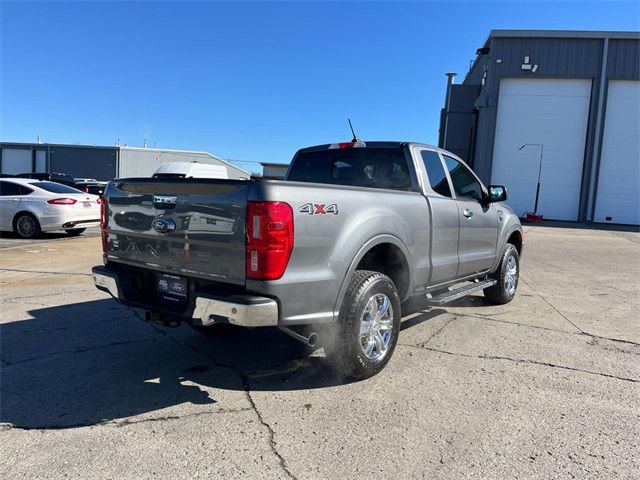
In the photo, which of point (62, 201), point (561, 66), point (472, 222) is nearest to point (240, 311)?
point (472, 222)

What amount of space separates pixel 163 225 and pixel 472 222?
342 centimetres

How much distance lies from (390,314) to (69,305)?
4.19m

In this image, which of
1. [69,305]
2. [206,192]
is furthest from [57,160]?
[206,192]

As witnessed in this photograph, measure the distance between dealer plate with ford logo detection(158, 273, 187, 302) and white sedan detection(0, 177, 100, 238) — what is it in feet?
32.2

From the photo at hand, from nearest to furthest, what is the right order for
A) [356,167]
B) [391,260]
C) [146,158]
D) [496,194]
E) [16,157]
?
[391,260]
[356,167]
[496,194]
[16,157]
[146,158]

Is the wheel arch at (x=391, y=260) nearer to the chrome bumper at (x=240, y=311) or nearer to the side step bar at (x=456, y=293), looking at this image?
the side step bar at (x=456, y=293)

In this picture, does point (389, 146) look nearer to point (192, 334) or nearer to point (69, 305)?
point (192, 334)

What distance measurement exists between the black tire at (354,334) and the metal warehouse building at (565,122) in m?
21.3

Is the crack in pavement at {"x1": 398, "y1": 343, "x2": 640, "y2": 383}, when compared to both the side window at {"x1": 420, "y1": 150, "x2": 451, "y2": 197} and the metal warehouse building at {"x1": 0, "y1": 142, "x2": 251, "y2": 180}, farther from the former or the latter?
the metal warehouse building at {"x1": 0, "y1": 142, "x2": 251, "y2": 180}

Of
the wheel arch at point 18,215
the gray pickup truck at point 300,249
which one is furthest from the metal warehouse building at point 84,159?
the gray pickup truck at point 300,249

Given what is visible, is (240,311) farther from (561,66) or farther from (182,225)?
(561,66)

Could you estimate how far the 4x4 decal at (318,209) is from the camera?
3135mm

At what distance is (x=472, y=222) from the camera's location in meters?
5.34


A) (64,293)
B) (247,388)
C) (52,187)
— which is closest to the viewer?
(247,388)
